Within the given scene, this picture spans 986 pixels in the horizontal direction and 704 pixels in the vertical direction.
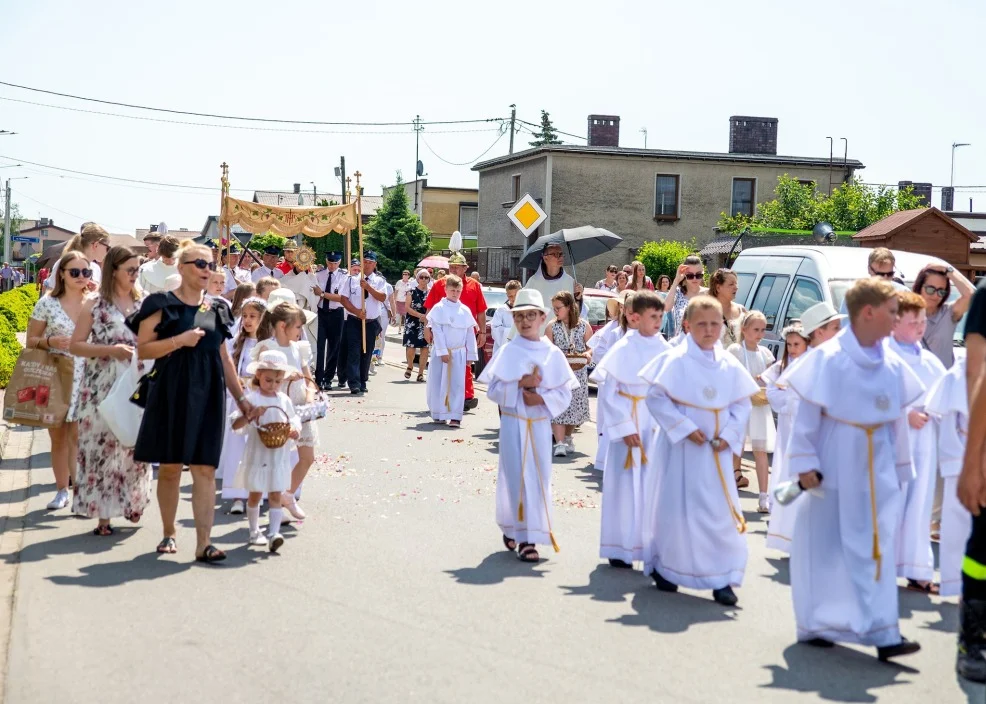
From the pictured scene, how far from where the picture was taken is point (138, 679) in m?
5.43

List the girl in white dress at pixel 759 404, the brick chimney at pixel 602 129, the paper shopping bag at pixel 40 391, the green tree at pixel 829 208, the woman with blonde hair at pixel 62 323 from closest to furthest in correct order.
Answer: the woman with blonde hair at pixel 62 323 → the paper shopping bag at pixel 40 391 → the girl in white dress at pixel 759 404 → the green tree at pixel 829 208 → the brick chimney at pixel 602 129

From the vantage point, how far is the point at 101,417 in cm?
855

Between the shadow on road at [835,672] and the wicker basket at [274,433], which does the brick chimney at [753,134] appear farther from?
the shadow on road at [835,672]

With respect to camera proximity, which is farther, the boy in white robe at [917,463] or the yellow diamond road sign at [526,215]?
the yellow diamond road sign at [526,215]

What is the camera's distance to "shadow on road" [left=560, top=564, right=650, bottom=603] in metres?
7.18

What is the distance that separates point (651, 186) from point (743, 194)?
3540mm

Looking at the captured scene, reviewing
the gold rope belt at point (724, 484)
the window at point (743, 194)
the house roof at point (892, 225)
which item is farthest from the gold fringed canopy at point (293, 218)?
the window at point (743, 194)

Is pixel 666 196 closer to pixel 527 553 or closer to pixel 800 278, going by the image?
pixel 800 278

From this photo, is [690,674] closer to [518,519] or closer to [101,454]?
[518,519]

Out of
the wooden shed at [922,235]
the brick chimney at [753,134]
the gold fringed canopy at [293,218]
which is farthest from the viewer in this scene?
the brick chimney at [753,134]

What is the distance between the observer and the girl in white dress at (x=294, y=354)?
9039 millimetres

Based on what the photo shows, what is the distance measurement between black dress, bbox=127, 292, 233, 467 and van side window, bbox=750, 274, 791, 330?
7.51m

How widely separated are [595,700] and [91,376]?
5025 millimetres

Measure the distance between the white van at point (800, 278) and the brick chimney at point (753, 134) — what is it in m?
36.6
